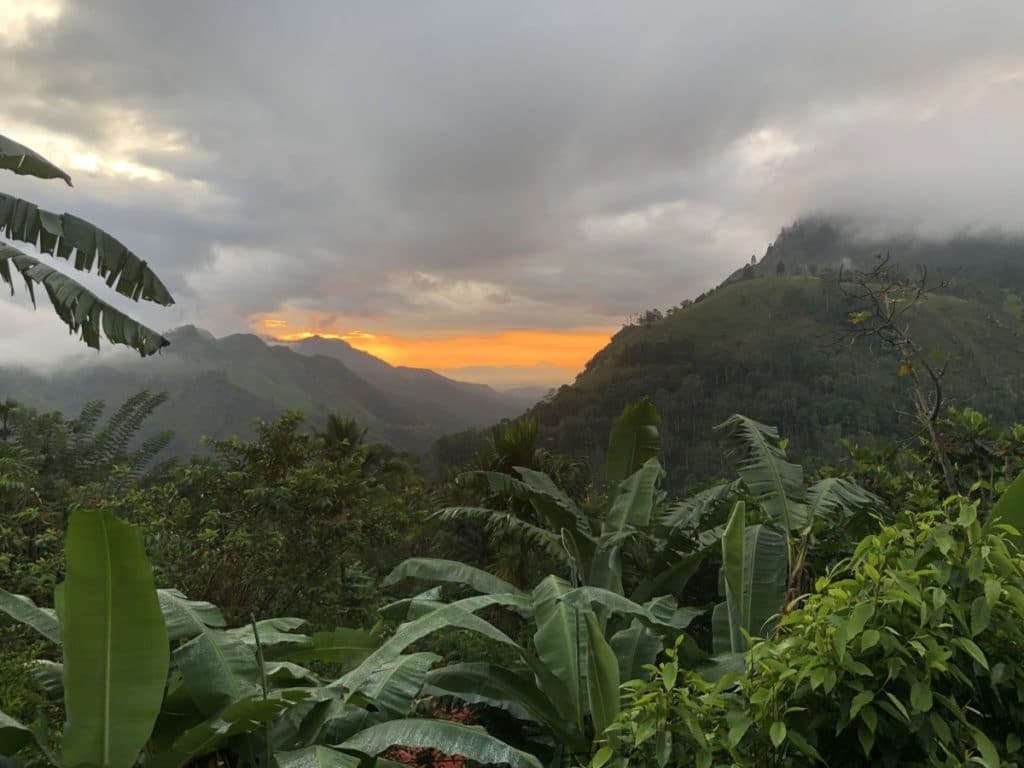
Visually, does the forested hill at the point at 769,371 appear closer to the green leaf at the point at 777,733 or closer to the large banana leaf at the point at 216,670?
the large banana leaf at the point at 216,670

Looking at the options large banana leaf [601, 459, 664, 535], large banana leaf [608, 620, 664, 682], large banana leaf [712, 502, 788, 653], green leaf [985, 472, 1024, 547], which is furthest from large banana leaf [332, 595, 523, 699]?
green leaf [985, 472, 1024, 547]

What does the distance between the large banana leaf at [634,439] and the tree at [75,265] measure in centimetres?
426

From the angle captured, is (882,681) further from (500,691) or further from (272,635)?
(272,635)

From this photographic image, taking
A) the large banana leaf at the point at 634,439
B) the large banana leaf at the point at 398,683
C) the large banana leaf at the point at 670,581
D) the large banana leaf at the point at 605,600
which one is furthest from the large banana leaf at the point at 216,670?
the large banana leaf at the point at 634,439

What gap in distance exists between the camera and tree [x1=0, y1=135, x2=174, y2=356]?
5469 mm

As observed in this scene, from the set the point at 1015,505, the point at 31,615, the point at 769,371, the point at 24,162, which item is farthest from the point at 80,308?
the point at 769,371

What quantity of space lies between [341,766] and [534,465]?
Answer: 8627mm

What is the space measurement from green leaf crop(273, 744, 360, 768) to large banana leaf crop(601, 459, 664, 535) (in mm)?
3273

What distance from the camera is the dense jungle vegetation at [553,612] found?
70.8 inches

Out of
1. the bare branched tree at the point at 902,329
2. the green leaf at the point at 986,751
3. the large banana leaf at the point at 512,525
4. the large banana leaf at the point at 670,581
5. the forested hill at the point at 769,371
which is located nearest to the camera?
the green leaf at the point at 986,751

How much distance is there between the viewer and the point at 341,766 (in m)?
2.47

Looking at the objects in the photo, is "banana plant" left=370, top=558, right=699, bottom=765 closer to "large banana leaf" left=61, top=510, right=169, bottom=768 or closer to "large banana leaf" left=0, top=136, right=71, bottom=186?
"large banana leaf" left=61, top=510, right=169, bottom=768

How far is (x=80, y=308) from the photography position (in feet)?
17.6

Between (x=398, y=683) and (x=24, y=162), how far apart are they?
19.5ft
